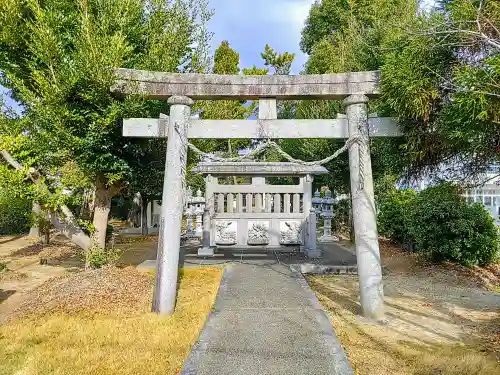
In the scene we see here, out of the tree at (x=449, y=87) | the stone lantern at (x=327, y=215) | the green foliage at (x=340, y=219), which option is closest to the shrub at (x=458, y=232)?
the tree at (x=449, y=87)

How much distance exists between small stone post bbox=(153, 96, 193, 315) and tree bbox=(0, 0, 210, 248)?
4.18ft

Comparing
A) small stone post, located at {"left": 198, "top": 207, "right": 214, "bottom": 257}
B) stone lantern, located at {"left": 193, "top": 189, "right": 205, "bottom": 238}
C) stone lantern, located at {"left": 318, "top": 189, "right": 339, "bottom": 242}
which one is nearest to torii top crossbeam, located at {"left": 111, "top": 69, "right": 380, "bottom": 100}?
small stone post, located at {"left": 198, "top": 207, "right": 214, "bottom": 257}

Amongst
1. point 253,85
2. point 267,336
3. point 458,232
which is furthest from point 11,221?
point 458,232

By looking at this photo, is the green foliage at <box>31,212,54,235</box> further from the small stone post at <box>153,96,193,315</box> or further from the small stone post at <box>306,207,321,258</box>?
the small stone post at <box>306,207,321,258</box>

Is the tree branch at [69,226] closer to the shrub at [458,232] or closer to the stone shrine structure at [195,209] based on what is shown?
the stone shrine structure at [195,209]

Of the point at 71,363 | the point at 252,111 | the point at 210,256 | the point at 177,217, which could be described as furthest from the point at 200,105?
the point at 252,111

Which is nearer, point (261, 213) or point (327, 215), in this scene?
point (261, 213)

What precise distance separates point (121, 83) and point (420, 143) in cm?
490

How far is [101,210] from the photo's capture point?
9164mm

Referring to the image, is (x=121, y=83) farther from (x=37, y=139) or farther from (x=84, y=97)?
(x=37, y=139)

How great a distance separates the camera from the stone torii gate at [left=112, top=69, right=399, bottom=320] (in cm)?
641

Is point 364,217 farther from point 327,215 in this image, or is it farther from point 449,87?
point 327,215

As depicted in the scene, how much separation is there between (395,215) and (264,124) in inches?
415

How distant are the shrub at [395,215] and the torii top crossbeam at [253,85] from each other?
30.3ft
